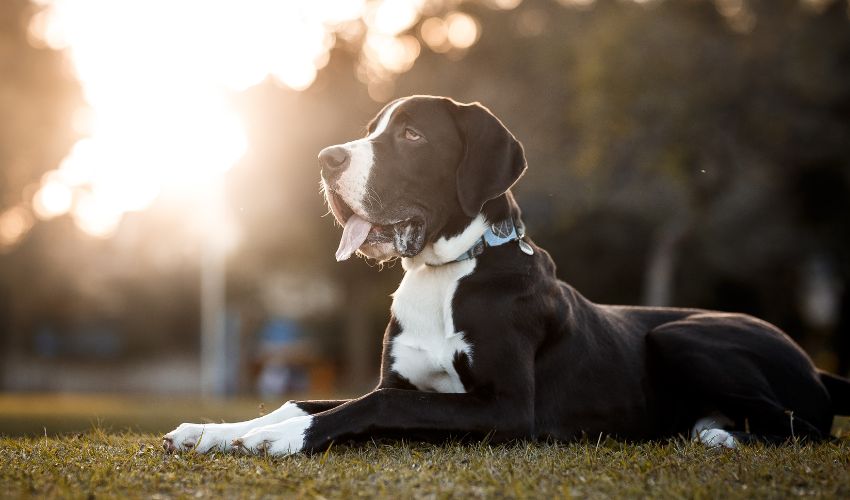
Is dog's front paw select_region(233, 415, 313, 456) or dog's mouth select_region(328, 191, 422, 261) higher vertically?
dog's mouth select_region(328, 191, 422, 261)

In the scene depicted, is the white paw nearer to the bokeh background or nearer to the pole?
the bokeh background

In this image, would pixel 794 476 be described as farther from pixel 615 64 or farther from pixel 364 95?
pixel 364 95

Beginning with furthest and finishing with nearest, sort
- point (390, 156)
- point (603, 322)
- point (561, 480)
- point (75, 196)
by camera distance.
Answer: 1. point (75, 196)
2. point (603, 322)
3. point (390, 156)
4. point (561, 480)

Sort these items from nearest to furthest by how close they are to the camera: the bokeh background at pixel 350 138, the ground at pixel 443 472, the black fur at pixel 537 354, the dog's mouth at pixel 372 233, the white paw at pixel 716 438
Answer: the ground at pixel 443 472, the black fur at pixel 537 354, the white paw at pixel 716 438, the dog's mouth at pixel 372 233, the bokeh background at pixel 350 138

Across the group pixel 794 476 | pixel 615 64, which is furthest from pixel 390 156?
pixel 615 64

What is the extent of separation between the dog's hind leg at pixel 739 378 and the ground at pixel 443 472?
0.50 m

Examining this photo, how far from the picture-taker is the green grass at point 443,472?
3600 millimetres

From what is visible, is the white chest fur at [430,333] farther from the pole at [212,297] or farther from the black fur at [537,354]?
the pole at [212,297]

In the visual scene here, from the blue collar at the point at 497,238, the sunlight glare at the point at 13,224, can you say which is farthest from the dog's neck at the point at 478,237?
the sunlight glare at the point at 13,224

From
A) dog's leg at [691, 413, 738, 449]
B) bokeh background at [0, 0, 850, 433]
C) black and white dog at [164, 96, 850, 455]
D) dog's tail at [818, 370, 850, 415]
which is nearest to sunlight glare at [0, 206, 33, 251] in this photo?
bokeh background at [0, 0, 850, 433]

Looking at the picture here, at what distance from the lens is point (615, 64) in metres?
19.8

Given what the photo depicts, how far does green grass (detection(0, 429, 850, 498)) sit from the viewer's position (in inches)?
142

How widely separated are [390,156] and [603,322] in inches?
63.9

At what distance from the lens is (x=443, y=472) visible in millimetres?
3934
